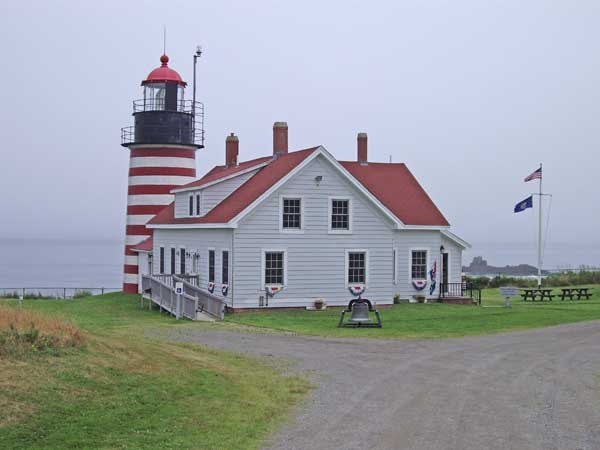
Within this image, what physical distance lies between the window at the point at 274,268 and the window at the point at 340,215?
98.0 inches

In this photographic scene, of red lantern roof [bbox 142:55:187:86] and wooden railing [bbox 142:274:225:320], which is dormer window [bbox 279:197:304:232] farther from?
red lantern roof [bbox 142:55:187:86]

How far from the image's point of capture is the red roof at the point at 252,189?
32.2m

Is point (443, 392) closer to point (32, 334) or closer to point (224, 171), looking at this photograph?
point (32, 334)

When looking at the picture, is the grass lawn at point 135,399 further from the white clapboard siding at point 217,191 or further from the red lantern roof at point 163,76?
the red lantern roof at point 163,76

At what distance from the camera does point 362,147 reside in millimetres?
40594

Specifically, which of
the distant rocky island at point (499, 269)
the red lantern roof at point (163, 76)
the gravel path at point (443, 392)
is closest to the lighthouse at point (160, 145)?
the red lantern roof at point (163, 76)

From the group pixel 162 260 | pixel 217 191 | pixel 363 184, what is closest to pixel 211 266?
pixel 217 191

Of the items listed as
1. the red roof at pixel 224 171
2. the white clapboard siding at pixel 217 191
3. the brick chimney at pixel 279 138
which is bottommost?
the white clapboard siding at pixel 217 191

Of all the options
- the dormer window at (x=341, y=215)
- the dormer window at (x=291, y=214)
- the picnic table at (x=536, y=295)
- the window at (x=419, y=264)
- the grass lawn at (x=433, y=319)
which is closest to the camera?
the grass lawn at (x=433, y=319)

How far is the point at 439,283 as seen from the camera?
124ft

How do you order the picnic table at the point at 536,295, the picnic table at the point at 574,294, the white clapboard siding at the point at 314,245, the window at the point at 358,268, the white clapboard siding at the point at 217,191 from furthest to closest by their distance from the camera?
1. the picnic table at the point at 574,294
2. the picnic table at the point at 536,295
3. the white clapboard siding at the point at 217,191
4. the window at the point at 358,268
5. the white clapboard siding at the point at 314,245

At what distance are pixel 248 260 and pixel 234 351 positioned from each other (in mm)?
11561

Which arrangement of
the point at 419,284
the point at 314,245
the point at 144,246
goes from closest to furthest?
the point at 314,245, the point at 419,284, the point at 144,246

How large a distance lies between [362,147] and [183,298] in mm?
13769
